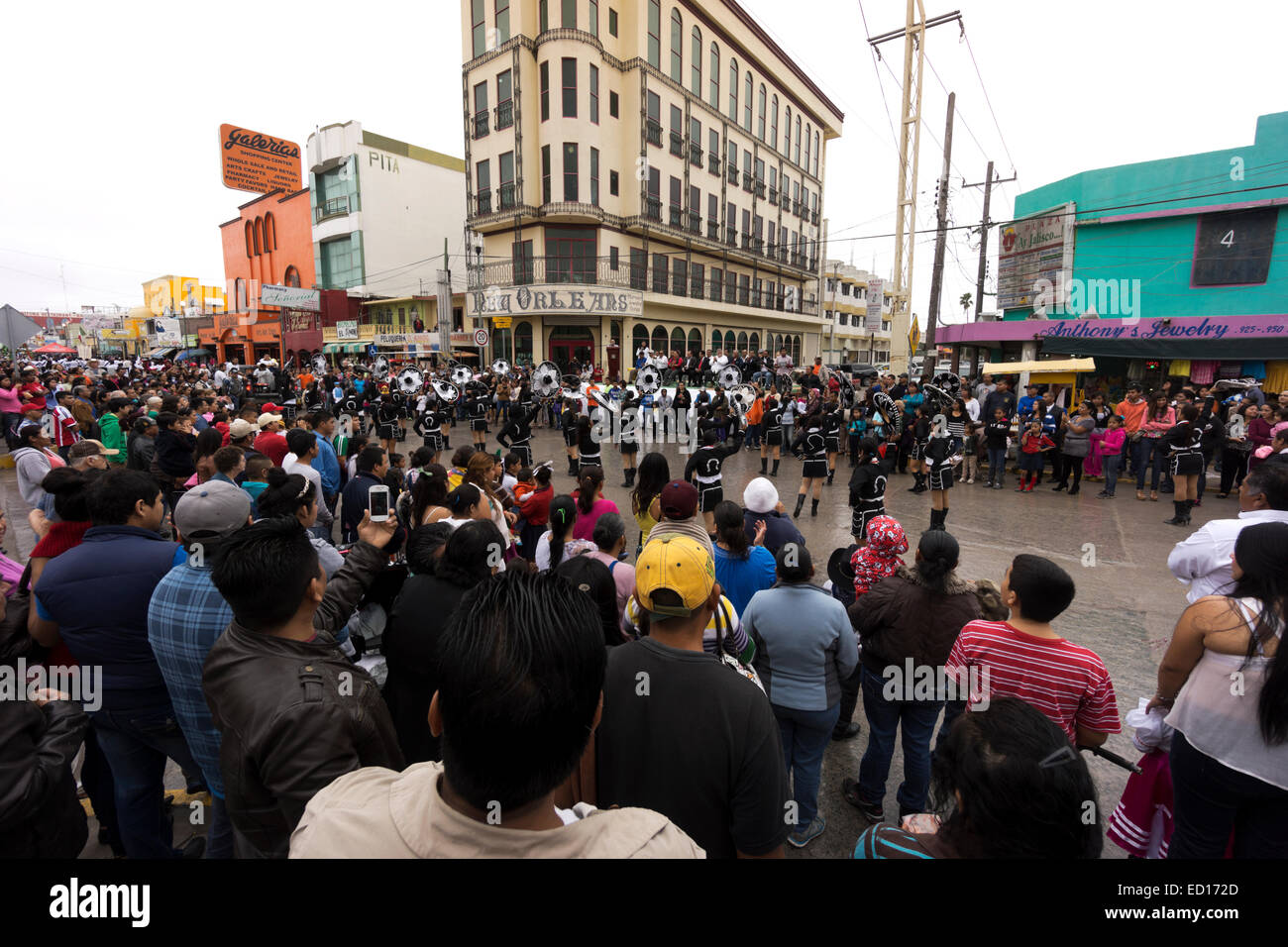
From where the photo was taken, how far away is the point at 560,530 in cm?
442

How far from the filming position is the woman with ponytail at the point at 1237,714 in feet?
6.31

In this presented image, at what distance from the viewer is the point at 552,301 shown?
2638cm

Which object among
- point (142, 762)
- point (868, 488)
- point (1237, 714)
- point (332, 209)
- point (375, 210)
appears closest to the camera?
point (1237, 714)

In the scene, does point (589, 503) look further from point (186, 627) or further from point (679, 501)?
point (186, 627)

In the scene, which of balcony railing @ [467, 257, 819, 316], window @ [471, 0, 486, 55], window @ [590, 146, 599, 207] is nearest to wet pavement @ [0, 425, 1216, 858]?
balcony railing @ [467, 257, 819, 316]

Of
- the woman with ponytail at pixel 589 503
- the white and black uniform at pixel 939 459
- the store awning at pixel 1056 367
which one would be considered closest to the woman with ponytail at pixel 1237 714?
the woman with ponytail at pixel 589 503

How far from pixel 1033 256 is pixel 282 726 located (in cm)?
2443

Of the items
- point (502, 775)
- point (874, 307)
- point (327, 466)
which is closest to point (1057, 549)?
point (502, 775)

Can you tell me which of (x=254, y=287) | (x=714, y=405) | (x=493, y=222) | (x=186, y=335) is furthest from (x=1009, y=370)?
(x=186, y=335)

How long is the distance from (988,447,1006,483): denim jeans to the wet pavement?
0.33 m

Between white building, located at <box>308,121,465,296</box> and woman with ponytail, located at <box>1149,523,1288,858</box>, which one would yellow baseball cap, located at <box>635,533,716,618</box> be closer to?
woman with ponytail, located at <box>1149,523,1288,858</box>

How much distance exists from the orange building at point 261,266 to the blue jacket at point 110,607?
1871 inches
